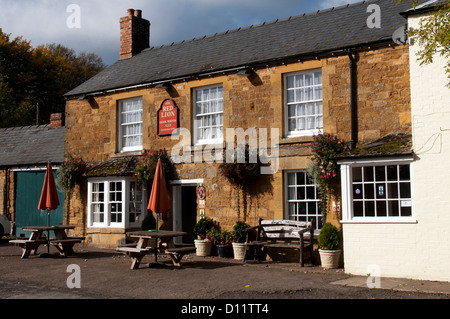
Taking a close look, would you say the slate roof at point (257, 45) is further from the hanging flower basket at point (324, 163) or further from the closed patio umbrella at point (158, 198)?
the closed patio umbrella at point (158, 198)

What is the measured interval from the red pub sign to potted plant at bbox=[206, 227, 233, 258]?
128 inches

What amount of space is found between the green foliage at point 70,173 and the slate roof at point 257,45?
239 centimetres

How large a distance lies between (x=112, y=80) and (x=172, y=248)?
7.81m

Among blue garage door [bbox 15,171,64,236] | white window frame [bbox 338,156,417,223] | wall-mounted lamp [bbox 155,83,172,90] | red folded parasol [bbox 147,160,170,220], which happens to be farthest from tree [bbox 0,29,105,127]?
white window frame [bbox 338,156,417,223]

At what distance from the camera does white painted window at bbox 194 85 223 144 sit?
14555mm

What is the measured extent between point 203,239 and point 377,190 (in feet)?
17.4

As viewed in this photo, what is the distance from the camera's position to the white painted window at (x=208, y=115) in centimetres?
1455

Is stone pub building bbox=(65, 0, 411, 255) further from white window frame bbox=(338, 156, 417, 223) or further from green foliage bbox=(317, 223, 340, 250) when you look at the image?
green foliage bbox=(317, 223, 340, 250)

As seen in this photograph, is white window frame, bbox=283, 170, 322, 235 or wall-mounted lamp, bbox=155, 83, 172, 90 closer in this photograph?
white window frame, bbox=283, 170, 322, 235

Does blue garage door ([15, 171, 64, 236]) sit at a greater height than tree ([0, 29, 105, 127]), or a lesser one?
lesser

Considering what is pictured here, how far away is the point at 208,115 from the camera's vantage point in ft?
48.5

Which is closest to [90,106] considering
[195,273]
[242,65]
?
[242,65]

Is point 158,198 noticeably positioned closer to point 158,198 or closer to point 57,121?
point 158,198

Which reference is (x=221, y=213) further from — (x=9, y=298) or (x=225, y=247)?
(x=9, y=298)
